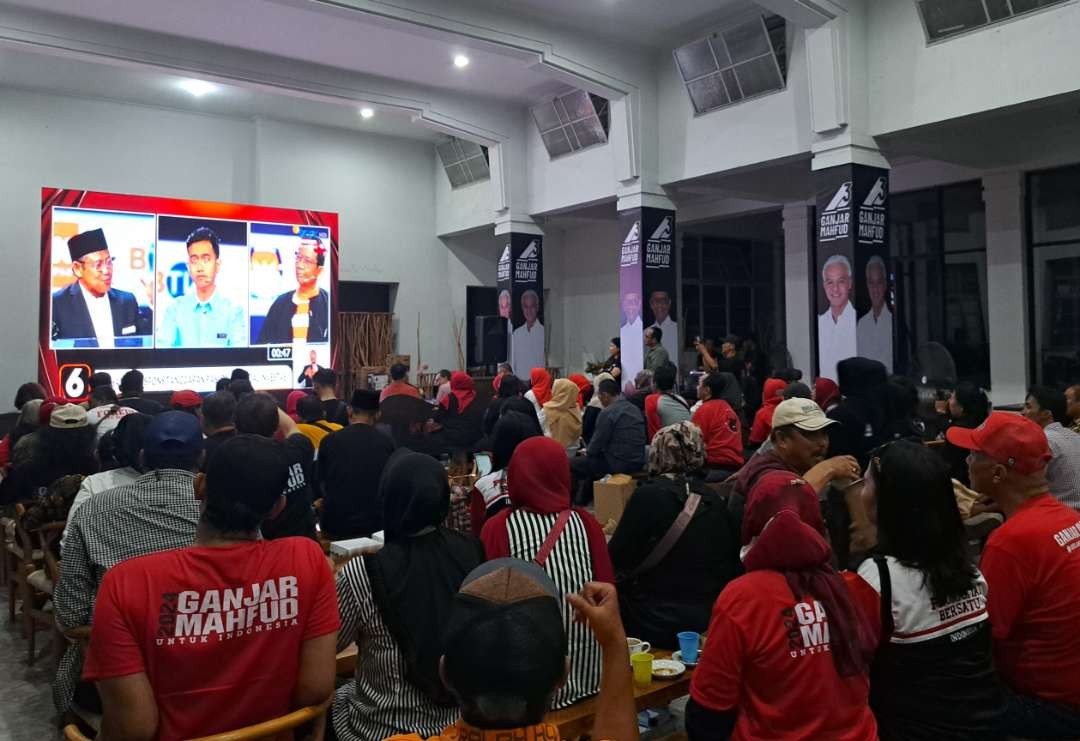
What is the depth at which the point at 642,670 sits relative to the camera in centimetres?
235

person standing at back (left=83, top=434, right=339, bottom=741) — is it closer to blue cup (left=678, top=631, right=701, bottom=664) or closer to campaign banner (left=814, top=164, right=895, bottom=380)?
blue cup (left=678, top=631, right=701, bottom=664)

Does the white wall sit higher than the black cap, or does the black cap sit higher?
the white wall

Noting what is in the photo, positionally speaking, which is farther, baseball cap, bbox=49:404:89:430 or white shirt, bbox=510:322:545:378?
white shirt, bbox=510:322:545:378

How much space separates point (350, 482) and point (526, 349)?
31.5ft

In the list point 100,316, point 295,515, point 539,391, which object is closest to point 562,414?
point 539,391

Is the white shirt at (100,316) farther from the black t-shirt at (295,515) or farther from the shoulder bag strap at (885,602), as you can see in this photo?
the shoulder bag strap at (885,602)

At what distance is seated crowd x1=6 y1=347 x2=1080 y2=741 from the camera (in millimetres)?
1630

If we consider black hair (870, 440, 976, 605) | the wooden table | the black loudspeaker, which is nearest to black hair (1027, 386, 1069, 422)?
black hair (870, 440, 976, 605)

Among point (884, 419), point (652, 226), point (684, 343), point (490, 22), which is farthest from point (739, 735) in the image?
point (684, 343)

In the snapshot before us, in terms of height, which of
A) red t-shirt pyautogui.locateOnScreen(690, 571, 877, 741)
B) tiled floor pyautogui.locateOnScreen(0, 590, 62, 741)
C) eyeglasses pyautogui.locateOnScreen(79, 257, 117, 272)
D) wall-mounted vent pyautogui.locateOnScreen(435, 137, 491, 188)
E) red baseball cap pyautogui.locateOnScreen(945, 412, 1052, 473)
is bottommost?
tiled floor pyautogui.locateOnScreen(0, 590, 62, 741)

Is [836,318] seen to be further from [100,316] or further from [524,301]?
[100,316]

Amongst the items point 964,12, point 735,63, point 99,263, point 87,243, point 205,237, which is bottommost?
point 99,263

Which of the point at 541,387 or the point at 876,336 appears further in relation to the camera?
the point at 876,336

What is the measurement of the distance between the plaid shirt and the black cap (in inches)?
398
